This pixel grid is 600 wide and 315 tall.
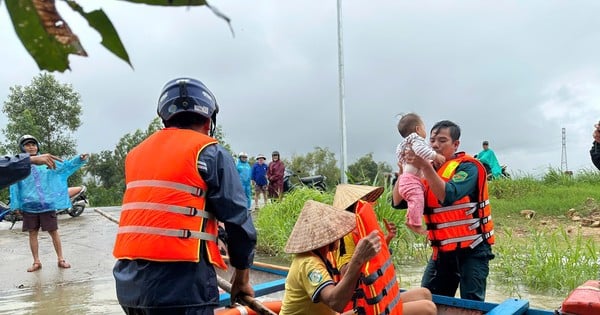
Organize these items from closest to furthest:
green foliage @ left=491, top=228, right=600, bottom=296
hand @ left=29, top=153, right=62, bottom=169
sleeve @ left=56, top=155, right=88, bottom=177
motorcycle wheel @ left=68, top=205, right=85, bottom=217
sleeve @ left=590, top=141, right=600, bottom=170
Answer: sleeve @ left=590, top=141, right=600, bottom=170
hand @ left=29, top=153, right=62, bottom=169
green foliage @ left=491, top=228, right=600, bottom=296
sleeve @ left=56, top=155, right=88, bottom=177
motorcycle wheel @ left=68, top=205, right=85, bottom=217

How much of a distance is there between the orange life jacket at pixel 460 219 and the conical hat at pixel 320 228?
817 mm

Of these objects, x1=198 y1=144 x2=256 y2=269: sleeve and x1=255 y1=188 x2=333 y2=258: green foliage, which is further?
x1=255 y1=188 x2=333 y2=258: green foliage

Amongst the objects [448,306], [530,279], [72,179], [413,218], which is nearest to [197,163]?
[413,218]

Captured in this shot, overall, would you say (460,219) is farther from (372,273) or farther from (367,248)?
(367,248)

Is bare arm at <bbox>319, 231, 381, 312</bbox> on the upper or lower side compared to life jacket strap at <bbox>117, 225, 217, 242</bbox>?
lower

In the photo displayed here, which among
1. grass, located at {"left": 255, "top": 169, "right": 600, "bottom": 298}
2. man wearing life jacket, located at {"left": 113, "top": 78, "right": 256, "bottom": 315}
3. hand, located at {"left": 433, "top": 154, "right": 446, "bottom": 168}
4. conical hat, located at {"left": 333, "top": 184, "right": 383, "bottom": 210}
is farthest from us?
grass, located at {"left": 255, "top": 169, "right": 600, "bottom": 298}

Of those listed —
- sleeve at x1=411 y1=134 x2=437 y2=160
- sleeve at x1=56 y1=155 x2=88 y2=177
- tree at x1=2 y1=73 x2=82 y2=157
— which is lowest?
sleeve at x1=411 y1=134 x2=437 y2=160

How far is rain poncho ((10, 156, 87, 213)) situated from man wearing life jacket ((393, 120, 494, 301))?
4.31 meters

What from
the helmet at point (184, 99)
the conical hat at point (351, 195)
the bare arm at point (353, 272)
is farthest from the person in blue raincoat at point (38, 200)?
the bare arm at point (353, 272)

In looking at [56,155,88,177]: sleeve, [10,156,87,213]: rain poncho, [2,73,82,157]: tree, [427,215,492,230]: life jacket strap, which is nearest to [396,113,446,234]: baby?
[427,215,492,230]: life jacket strap

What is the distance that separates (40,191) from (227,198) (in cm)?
489

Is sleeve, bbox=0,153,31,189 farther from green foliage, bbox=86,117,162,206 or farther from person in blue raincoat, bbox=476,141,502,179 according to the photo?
green foliage, bbox=86,117,162,206

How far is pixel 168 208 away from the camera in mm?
2189

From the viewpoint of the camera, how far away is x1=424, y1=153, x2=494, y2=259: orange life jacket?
3160 mm
